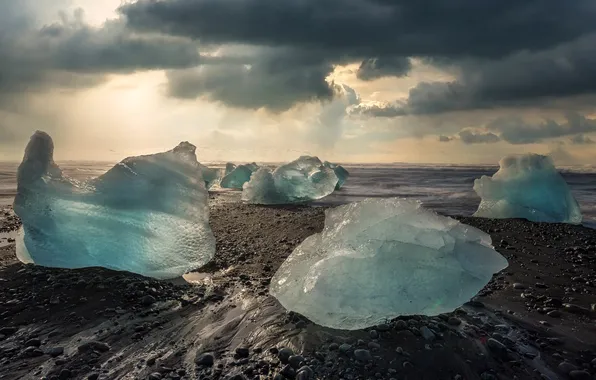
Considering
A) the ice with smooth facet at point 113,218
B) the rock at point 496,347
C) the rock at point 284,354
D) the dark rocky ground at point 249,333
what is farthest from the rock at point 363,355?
the ice with smooth facet at point 113,218

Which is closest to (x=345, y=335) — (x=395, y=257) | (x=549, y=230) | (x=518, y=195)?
(x=395, y=257)

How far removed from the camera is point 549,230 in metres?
9.75

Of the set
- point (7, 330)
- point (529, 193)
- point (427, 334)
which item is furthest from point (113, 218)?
point (529, 193)

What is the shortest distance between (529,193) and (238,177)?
1447 cm

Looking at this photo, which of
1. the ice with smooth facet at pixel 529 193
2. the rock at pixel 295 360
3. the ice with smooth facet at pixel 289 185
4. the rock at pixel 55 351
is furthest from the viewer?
the ice with smooth facet at pixel 289 185

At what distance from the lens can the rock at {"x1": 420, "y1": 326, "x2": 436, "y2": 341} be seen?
3.79 metres

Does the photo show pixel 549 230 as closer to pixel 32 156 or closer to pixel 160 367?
pixel 160 367

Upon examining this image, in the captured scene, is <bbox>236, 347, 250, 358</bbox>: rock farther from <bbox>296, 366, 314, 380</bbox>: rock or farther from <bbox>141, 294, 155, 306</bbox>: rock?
<bbox>141, 294, 155, 306</bbox>: rock

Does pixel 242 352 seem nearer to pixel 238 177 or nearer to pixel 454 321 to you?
pixel 454 321

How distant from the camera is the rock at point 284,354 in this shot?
3.55m

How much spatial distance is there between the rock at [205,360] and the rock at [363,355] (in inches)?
44.8

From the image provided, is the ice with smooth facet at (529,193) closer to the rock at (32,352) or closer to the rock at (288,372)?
the rock at (288,372)

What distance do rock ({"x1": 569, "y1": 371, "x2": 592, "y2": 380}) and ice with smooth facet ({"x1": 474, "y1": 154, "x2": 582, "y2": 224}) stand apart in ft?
28.0

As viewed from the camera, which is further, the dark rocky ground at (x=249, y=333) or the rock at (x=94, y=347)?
the rock at (x=94, y=347)
